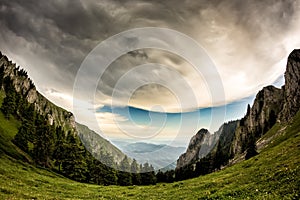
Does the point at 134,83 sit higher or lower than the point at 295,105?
lower

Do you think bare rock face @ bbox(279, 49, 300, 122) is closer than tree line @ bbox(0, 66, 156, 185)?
No

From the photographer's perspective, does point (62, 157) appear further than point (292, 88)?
No

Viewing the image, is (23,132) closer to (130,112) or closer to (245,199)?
(130,112)

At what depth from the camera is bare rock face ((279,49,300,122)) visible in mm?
159875

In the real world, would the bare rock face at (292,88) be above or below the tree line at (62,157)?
above

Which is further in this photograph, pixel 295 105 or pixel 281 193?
pixel 295 105

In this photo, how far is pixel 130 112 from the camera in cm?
6856

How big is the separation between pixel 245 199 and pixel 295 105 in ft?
542

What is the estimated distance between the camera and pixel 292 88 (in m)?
174

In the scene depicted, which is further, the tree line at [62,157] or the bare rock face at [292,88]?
the bare rock face at [292,88]

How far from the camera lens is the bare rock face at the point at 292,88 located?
160 metres

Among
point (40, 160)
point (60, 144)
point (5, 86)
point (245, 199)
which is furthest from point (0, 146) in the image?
point (5, 86)

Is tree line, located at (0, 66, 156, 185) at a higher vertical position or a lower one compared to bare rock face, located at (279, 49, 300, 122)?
lower

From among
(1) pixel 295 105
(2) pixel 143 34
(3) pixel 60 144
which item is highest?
(1) pixel 295 105
